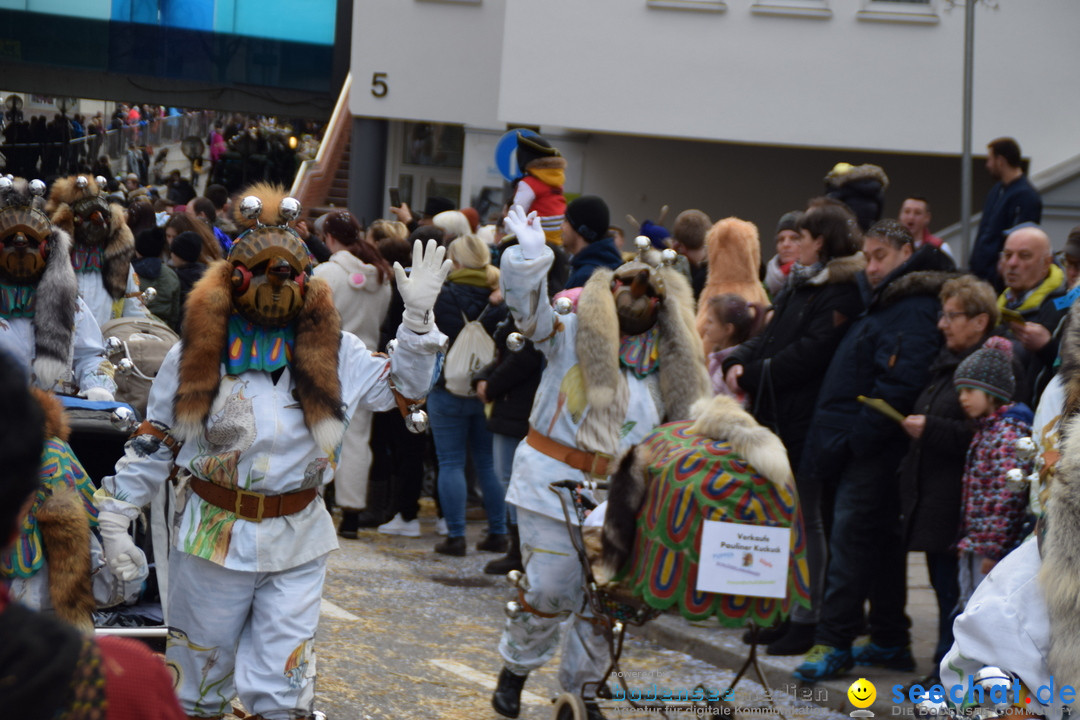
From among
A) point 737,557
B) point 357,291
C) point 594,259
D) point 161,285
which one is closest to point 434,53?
point 161,285

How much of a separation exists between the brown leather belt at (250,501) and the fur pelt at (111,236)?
4.38m

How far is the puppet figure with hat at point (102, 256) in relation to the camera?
851 centimetres

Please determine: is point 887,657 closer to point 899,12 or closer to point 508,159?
point 508,159

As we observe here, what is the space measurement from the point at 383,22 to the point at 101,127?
412 inches

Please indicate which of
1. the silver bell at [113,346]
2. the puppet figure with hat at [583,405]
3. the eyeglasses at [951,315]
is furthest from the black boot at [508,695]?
the eyeglasses at [951,315]

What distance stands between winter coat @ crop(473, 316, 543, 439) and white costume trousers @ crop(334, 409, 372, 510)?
4.06 feet

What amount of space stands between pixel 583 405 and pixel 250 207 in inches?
66.8

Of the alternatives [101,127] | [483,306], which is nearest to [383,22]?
[101,127]

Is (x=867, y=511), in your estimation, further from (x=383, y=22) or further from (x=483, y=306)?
(x=383, y=22)

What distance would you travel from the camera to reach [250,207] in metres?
4.71

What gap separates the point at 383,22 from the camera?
20.9m

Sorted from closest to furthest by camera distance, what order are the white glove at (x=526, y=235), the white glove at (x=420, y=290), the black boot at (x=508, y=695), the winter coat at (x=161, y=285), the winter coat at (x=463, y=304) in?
the white glove at (x=420, y=290), the white glove at (x=526, y=235), the black boot at (x=508, y=695), the winter coat at (x=463, y=304), the winter coat at (x=161, y=285)

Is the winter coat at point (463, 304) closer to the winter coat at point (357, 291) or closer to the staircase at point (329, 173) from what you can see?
the winter coat at point (357, 291)

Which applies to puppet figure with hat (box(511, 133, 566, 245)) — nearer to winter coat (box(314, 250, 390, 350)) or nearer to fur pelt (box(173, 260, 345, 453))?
winter coat (box(314, 250, 390, 350))
